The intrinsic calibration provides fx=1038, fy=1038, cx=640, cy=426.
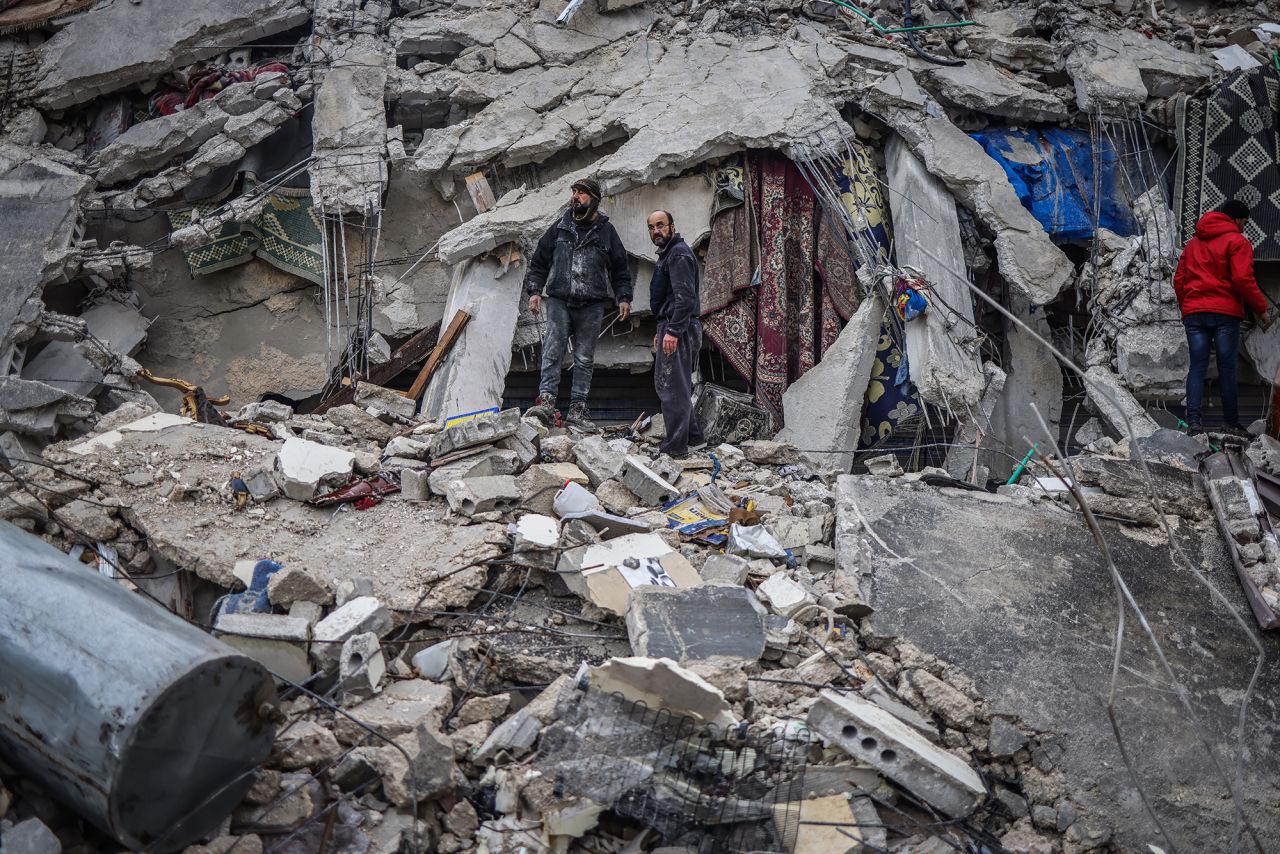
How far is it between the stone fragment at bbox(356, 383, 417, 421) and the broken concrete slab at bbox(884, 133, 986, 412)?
138 inches

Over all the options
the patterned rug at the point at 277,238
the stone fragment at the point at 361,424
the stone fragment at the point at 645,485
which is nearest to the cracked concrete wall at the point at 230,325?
the patterned rug at the point at 277,238

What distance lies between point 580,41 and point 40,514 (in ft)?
18.7

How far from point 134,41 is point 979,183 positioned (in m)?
6.77

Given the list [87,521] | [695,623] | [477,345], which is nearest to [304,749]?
[695,623]

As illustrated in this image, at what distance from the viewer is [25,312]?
23.1ft

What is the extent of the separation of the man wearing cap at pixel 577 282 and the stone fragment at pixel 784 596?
248cm

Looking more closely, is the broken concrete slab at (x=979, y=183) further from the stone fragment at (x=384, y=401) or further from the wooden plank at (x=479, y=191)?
the stone fragment at (x=384, y=401)

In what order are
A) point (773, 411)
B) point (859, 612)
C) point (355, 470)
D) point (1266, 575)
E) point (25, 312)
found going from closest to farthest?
point (859, 612), point (1266, 575), point (355, 470), point (25, 312), point (773, 411)

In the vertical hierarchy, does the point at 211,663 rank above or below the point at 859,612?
above

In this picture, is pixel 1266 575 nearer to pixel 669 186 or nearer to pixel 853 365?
pixel 853 365

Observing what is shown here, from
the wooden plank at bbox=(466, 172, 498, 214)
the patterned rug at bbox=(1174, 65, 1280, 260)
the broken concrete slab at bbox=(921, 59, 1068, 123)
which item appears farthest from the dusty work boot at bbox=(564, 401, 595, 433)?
the patterned rug at bbox=(1174, 65, 1280, 260)

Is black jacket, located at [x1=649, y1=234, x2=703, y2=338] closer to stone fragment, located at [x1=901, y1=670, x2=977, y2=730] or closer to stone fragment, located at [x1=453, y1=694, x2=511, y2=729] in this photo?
stone fragment, located at [x1=901, y1=670, x2=977, y2=730]

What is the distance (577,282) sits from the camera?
22.2 ft

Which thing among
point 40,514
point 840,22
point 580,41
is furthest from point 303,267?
point 840,22
